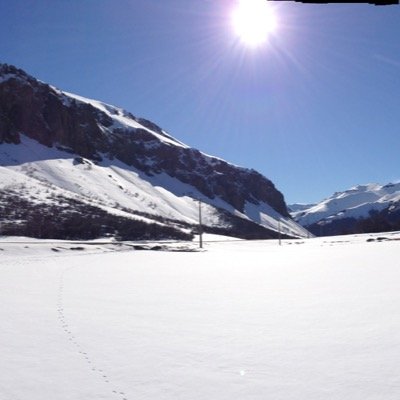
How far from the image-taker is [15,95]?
186375mm

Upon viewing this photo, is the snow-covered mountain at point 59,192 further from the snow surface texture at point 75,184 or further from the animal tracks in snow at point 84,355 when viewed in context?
the animal tracks in snow at point 84,355

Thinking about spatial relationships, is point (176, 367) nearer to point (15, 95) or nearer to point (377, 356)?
point (377, 356)

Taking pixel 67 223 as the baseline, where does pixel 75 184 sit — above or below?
above

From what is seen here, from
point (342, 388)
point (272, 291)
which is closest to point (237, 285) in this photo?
point (272, 291)

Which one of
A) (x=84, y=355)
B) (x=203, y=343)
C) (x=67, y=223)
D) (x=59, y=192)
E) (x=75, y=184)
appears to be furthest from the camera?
(x=75, y=184)

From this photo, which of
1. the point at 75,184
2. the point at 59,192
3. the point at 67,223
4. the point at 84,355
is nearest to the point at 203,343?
the point at 84,355

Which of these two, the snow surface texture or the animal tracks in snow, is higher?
the snow surface texture

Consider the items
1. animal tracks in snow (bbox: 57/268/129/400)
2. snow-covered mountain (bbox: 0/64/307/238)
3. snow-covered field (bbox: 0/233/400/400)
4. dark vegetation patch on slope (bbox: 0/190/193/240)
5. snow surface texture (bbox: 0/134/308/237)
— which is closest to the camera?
animal tracks in snow (bbox: 57/268/129/400)

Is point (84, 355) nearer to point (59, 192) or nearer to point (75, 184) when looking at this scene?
point (59, 192)

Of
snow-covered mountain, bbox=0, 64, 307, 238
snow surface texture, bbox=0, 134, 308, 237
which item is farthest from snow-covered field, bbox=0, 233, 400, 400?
snow surface texture, bbox=0, 134, 308, 237

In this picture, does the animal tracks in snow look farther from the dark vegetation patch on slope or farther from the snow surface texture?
the snow surface texture

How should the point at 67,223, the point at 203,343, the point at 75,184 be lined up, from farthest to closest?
the point at 75,184
the point at 67,223
the point at 203,343

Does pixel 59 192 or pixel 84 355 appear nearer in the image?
pixel 84 355

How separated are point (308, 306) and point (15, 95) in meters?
201
